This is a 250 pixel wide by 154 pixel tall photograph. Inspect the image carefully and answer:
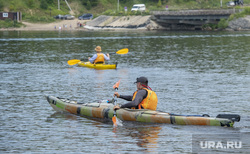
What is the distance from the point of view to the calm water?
13.7 meters

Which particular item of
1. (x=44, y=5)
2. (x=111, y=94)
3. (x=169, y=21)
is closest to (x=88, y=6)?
(x=44, y=5)

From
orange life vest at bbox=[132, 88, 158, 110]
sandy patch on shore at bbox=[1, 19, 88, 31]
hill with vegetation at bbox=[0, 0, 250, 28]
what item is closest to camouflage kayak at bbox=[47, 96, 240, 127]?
orange life vest at bbox=[132, 88, 158, 110]

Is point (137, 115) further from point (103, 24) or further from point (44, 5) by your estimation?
point (44, 5)

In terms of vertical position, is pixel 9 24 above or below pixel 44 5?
below

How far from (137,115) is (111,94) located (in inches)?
252

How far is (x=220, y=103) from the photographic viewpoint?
1934cm

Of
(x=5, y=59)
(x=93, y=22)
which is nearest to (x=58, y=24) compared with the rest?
(x=93, y=22)

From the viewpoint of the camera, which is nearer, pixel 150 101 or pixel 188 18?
pixel 150 101

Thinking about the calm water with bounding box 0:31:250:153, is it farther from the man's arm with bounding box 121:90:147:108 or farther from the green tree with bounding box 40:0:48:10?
the green tree with bounding box 40:0:48:10

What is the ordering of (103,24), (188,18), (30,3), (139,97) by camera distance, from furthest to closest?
(30,3)
(103,24)
(188,18)
(139,97)

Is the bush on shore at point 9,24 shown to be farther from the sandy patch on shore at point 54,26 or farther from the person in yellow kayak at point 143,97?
the person in yellow kayak at point 143,97

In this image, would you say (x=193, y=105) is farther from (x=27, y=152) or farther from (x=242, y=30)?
(x=242, y=30)

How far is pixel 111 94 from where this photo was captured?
2189 cm

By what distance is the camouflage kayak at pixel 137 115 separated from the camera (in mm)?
14336
